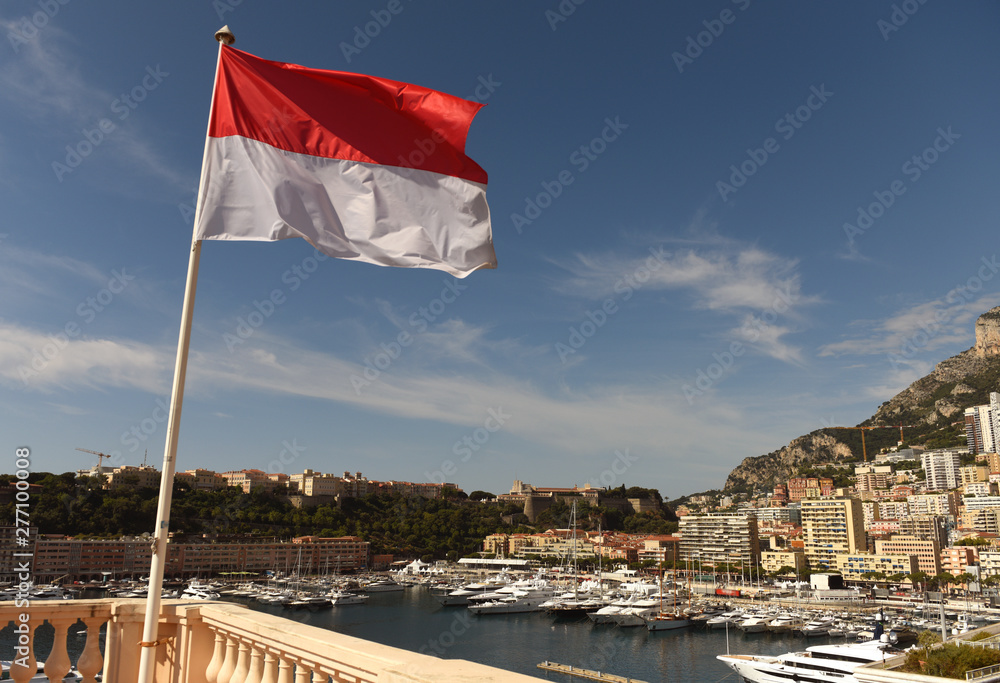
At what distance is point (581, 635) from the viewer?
1204 inches

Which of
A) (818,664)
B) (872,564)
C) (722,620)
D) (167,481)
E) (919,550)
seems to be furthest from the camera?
A: (872,564)

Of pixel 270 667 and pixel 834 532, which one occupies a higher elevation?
pixel 270 667

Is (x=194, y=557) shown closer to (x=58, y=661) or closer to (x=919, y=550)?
(x=58, y=661)

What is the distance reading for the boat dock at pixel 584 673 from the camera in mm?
20614

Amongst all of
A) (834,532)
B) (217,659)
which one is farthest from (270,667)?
(834,532)

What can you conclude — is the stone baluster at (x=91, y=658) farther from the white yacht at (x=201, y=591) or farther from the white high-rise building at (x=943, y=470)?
the white high-rise building at (x=943, y=470)

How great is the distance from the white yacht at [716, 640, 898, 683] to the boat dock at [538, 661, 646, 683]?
3.72 metres

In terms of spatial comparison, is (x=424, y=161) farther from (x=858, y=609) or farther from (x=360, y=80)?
(x=858, y=609)

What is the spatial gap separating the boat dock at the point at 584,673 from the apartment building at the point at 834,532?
43513mm

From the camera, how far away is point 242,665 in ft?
6.95

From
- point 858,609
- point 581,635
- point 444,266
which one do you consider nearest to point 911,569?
point 858,609

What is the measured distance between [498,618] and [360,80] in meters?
36.9

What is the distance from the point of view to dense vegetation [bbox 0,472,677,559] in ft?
155

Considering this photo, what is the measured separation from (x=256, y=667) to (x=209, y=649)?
490mm
